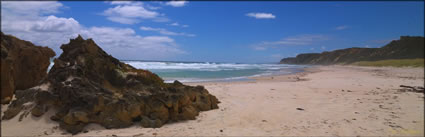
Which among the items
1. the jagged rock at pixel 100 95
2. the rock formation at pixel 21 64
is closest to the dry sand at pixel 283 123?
the jagged rock at pixel 100 95

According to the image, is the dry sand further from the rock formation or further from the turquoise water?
the turquoise water

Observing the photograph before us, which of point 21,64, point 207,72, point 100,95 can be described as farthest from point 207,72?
point 100,95

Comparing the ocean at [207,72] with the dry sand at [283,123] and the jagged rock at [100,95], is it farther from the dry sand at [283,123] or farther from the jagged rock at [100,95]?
the dry sand at [283,123]

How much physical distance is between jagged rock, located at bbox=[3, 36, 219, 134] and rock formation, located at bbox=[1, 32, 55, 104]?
1280mm

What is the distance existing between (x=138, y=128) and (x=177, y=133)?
854 millimetres

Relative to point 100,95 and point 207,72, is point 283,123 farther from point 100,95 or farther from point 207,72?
point 207,72

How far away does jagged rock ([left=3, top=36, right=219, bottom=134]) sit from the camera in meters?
5.20

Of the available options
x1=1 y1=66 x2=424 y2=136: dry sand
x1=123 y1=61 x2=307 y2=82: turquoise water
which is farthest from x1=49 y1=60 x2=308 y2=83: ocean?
x1=1 y1=66 x2=424 y2=136: dry sand

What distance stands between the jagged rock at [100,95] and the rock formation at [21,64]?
1.28 metres

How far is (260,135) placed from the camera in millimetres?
4754

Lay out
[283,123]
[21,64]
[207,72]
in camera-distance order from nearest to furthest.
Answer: [283,123], [21,64], [207,72]

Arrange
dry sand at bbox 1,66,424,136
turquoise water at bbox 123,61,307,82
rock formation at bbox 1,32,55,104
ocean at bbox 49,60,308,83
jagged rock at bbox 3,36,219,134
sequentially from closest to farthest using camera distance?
dry sand at bbox 1,66,424,136, jagged rock at bbox 3,36,219,134, rock formation at bbox 1,32,55,104, ocean at bbox 49,60,308,83, turquoise water at bbox 123,61,307,82

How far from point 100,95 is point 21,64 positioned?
4.37 metres

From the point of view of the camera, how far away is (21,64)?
314 inches
